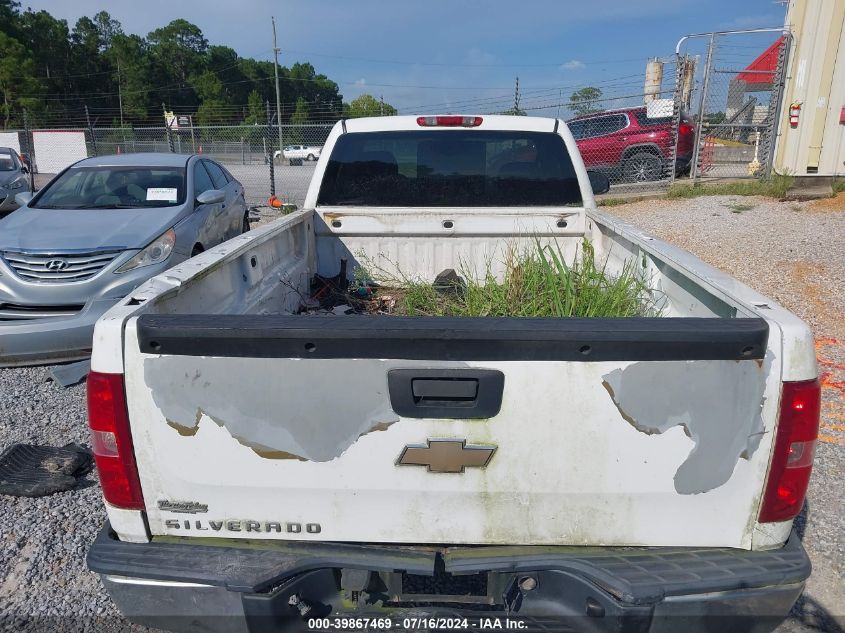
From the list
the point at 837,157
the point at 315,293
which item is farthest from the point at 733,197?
the point at 315,293

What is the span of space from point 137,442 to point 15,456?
274cm

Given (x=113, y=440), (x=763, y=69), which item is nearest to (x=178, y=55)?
(x=763, y=69)

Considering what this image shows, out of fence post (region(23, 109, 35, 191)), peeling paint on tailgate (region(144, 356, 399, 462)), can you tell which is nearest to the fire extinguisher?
peeling paint on tailgate (region(144, 356, 399, 462))

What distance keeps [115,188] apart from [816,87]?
13170 millimetres

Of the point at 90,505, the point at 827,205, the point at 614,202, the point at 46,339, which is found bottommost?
the point at 90,505

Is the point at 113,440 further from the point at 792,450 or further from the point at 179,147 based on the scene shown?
the point at 179,147

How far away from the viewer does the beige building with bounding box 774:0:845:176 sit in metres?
12.3

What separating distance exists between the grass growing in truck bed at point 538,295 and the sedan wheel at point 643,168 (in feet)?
41.7

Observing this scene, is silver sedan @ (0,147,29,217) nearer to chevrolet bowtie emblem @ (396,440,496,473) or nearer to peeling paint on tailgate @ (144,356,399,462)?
peeling paint on tailgate @ (144,356,399,462)

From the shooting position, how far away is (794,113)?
1302 centimetres

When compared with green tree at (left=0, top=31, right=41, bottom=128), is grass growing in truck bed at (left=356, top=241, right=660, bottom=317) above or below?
below

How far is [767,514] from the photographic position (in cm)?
181

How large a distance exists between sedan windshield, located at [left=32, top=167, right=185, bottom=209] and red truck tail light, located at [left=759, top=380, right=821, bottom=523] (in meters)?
6.52

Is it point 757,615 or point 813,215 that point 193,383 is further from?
point 813,215
